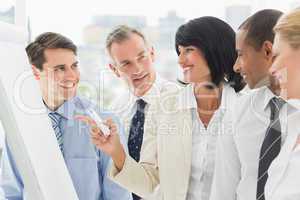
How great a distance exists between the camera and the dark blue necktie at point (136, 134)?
1625 mm

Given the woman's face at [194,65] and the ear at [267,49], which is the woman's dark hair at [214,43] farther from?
the ear at [267,49]

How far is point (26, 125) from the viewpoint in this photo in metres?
0.54

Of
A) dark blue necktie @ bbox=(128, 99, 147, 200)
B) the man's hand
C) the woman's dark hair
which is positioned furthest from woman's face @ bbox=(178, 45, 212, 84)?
dark blue necktie @ bbox=(128, 99, 147, 200)

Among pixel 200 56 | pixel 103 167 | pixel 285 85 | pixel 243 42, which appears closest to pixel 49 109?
pixel 103 167

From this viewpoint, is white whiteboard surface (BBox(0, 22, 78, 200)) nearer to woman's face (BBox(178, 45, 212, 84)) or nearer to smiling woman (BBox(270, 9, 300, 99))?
smiling woman (BBox(270, 9, 300, 99))

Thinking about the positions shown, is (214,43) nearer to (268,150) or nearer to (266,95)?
(266,95)

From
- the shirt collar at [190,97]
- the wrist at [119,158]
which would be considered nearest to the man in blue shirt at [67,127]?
the wrist at [119,158]

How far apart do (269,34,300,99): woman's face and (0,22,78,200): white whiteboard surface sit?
0.54 metres

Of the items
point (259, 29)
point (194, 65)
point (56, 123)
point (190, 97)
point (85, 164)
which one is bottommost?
point (85, 164)

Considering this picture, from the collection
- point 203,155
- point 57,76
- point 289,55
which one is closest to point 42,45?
point 57,76

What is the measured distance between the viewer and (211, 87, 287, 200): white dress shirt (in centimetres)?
106

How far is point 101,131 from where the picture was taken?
3.76ft

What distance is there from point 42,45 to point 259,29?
795mm

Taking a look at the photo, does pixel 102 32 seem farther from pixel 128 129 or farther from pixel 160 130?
pixel 160 130
